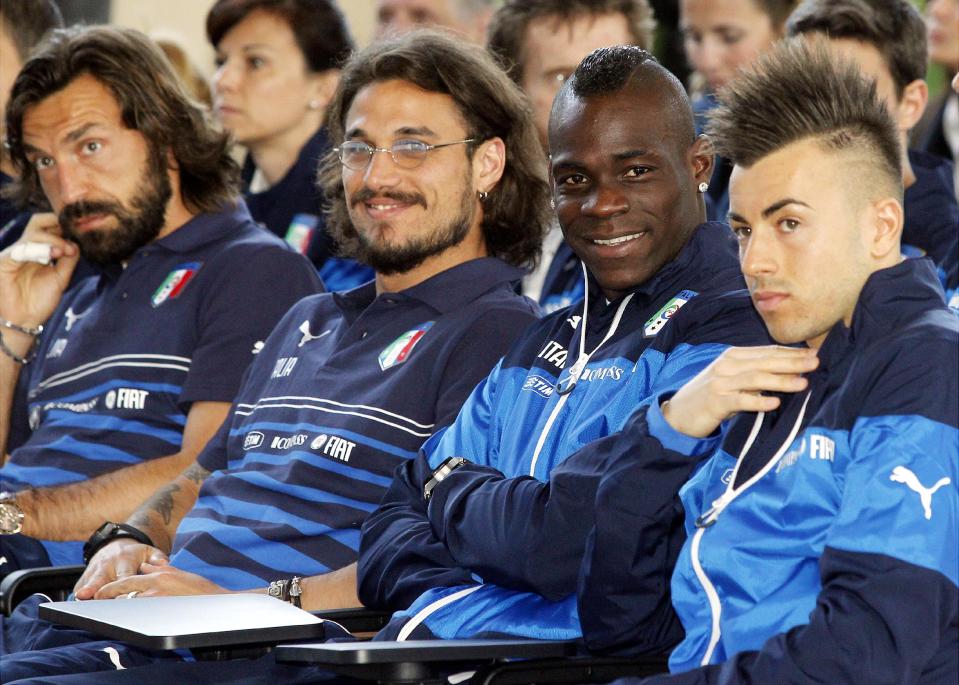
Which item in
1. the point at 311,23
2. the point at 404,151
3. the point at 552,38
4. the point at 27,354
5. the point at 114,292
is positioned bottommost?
the point at 27,354

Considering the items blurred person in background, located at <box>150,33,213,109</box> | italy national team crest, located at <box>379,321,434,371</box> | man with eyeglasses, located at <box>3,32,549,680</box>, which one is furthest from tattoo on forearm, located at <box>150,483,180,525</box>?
blurred person in background, located at <box>150,33,213,109</box>

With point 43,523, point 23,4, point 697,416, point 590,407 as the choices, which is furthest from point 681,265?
point 23,4

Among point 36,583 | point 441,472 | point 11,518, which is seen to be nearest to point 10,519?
point 11,518

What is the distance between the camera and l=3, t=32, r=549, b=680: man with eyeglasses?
2.87m

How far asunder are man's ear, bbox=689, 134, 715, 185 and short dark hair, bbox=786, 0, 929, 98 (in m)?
1.42

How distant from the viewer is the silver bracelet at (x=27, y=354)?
404 centimetres

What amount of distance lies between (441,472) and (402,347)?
0.51 meters

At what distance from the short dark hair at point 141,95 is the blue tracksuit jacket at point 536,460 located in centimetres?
146

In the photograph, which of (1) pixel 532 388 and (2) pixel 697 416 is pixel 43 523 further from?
(2) pixel 697 416

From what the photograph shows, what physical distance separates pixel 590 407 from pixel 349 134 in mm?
1102

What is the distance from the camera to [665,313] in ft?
8.05

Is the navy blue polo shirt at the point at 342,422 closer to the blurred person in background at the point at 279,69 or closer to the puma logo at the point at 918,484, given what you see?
the puma logo at the point at 918,484

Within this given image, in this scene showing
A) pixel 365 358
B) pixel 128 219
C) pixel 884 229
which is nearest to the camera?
pixel 884 229

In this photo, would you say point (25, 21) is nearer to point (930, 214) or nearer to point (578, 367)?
point (930, 214)
